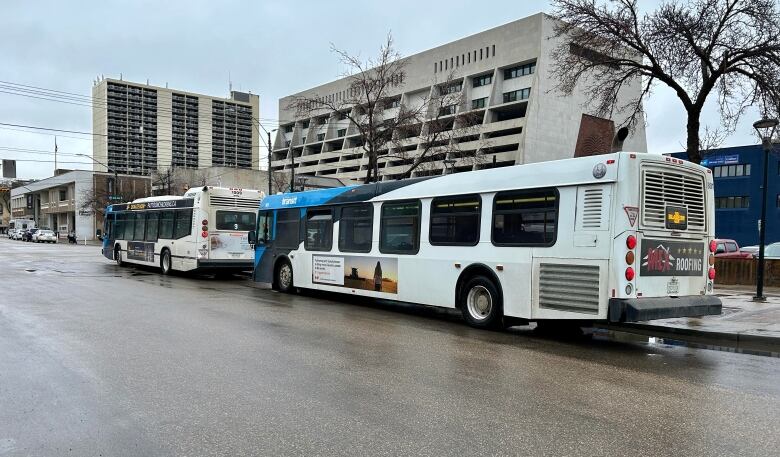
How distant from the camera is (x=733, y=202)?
58.6 meters

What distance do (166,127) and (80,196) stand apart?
29623 mm

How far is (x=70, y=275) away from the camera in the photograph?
19156 mm

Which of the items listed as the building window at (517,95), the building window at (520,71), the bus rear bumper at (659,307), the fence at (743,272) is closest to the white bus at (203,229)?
the bus rear bumper at (659,307)

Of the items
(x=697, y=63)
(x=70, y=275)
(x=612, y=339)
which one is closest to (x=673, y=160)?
(x=612, y=339)

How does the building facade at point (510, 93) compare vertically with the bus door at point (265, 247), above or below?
above

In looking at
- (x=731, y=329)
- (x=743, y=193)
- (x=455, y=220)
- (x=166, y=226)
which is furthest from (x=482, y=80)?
(x=731, y=329)

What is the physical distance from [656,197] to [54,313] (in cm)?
1070

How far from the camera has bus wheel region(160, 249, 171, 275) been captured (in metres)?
21.4

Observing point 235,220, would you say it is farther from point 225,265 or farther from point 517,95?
point 517,95

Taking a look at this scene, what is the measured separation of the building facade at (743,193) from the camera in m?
55.8

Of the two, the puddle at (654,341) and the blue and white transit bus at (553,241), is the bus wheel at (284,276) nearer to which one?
the blue and white transit bus at (553,241)

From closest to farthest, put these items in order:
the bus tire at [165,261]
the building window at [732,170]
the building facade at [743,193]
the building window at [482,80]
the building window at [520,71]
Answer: the bus tire at [165,261] < the building facade at [743,193] < the building window at [732,170] < the building window at [520,71] < the building window at [482,80]

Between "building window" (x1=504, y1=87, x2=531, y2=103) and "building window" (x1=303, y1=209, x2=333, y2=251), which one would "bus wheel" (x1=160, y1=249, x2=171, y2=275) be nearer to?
"building window" (x1=303, y1=209, x2=333, y2=251)

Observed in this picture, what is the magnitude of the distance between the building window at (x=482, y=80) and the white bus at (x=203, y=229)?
7158cm
